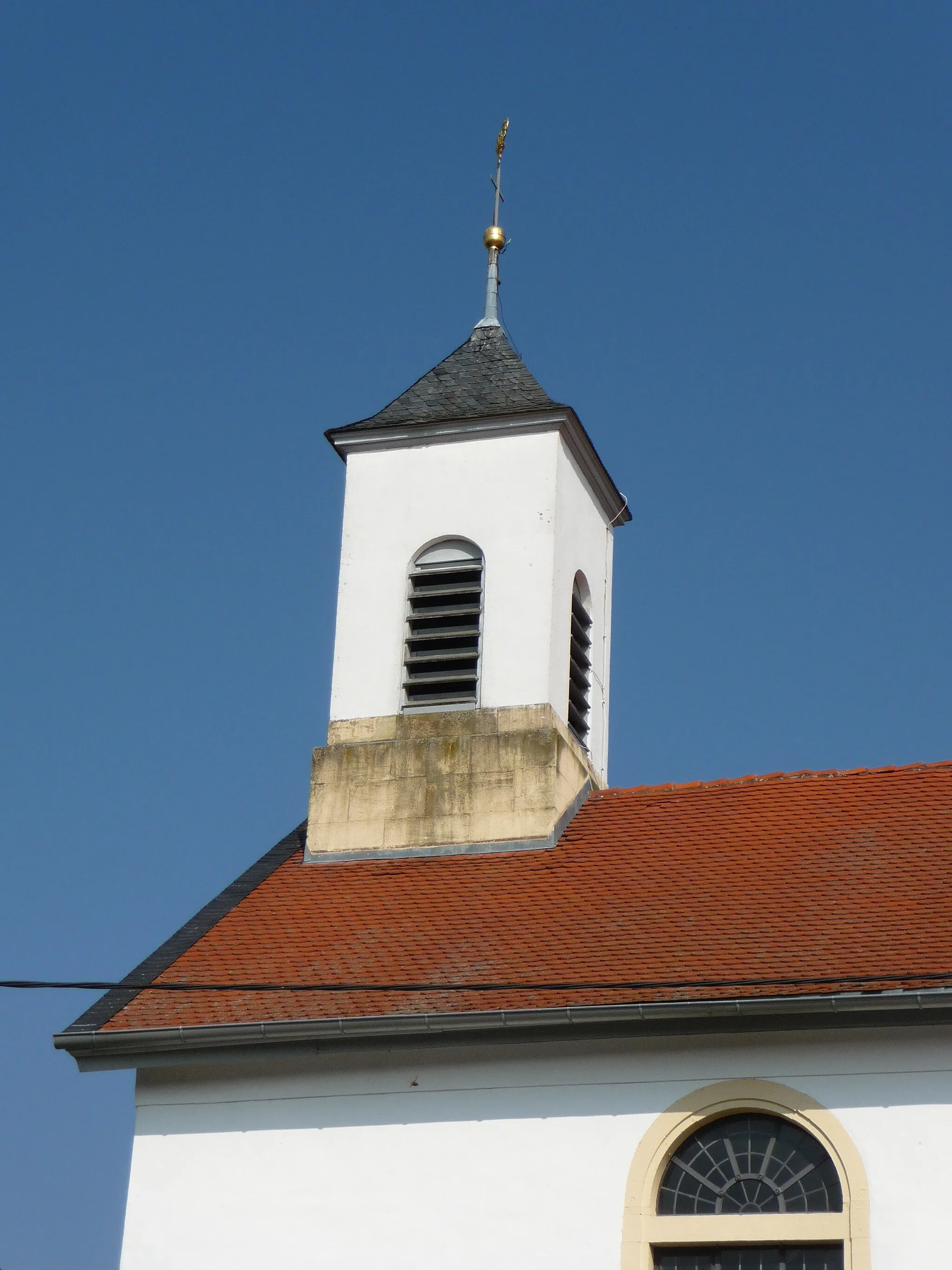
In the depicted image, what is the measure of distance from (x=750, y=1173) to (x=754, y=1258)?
1.89 feet

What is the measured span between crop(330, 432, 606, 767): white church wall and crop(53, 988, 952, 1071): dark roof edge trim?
478 cm

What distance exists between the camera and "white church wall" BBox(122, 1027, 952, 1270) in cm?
1384

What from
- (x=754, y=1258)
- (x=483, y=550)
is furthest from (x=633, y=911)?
(x=483, y=550)

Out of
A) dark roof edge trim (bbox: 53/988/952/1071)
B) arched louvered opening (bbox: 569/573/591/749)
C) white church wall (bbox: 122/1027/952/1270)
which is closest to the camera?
dark roof edge trim (bbox: 53/988/952/1071)

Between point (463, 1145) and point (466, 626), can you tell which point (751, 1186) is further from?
point (466, 626)

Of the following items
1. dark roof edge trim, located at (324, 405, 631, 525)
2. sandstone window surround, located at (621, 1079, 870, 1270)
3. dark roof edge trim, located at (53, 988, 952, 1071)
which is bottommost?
sandstone window surround, located at (621, 1079, 870, 1270)

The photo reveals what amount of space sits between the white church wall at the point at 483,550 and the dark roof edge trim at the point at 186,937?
1.41m

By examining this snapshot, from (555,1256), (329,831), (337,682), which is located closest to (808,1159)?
(555,1256)

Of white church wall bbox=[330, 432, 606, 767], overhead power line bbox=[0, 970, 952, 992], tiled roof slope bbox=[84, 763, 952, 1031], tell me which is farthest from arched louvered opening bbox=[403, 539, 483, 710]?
overhead power line bbox=[0, 970, 952, 992]

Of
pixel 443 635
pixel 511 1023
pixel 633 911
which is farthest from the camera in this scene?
pixel 443 635

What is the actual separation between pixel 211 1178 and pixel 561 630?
673cm

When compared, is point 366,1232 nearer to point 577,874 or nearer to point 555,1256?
point 555,1256

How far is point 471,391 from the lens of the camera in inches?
817

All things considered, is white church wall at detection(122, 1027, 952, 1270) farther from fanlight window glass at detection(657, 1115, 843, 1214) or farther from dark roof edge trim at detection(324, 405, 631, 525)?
dark roof edge trim at detection(324, 405, 631, 525)
